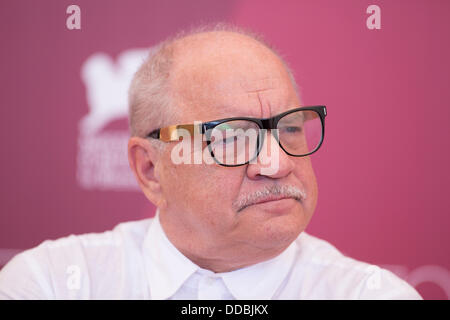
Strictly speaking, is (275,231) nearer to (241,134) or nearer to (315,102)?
(241,134)

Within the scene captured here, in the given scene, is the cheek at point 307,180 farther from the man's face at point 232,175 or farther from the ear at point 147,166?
the ear at point 147,166

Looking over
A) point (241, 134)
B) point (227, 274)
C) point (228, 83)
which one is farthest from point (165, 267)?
point (228, 83)

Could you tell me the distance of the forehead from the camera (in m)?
1.32

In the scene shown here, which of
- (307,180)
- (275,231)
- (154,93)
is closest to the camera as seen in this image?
(275,231)

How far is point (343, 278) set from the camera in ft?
4.90

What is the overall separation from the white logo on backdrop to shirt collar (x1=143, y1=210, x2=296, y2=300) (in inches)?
36.2

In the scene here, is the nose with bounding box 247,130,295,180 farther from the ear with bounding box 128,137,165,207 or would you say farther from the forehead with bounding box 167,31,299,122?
the ear with bounding box 128,137,165,207

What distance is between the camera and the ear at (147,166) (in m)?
1.51

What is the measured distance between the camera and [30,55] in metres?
2.41

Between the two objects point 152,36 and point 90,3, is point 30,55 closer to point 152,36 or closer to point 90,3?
point 90,3

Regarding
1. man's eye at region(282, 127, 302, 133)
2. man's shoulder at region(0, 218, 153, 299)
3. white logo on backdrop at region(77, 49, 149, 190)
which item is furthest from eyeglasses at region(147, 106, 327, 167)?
white logo on backdrop at region(77, 49, 149, 190)

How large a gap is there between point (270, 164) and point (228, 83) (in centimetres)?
29
